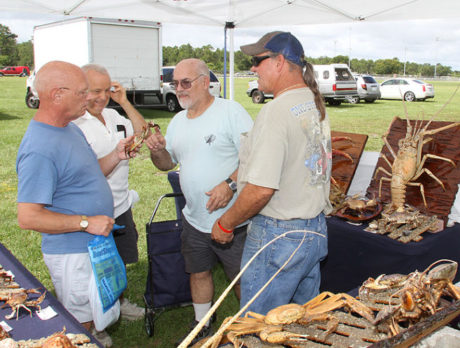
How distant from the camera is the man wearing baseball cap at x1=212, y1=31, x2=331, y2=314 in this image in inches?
74.2

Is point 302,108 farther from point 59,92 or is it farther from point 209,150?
point 59,92

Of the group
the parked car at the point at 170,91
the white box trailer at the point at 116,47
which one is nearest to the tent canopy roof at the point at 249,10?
the white box trailer at the point at 116,47

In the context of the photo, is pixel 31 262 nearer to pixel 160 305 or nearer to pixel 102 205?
pixel 160 305

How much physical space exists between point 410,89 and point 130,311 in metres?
24.1

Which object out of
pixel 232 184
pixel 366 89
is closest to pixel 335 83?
pixel 366 89

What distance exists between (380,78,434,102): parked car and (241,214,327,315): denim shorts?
2282cm

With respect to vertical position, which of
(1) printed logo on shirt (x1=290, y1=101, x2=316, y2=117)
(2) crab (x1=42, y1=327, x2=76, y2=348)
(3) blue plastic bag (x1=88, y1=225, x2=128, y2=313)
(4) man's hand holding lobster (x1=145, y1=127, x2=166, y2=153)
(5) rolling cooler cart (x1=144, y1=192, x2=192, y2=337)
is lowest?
(5) rolling cooler cart (x1=144, y1=192, x2=192, y2=337)

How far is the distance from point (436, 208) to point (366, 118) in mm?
13438

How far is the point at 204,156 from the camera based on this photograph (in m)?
2.72

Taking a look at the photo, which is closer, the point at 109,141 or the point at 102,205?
the point at 102,205

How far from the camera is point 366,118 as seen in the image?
15938 mm

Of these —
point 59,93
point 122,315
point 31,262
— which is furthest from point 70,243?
point 31,262

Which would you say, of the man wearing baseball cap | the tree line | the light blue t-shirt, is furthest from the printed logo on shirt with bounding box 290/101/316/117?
the tree line

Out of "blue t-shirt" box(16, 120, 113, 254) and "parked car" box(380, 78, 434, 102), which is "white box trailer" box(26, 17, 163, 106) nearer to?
"blue t-shirt" box(16, 120, 113, 254)
